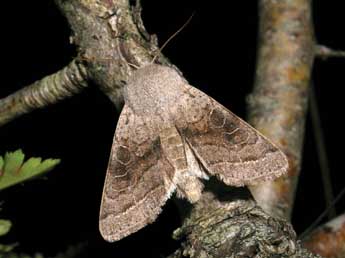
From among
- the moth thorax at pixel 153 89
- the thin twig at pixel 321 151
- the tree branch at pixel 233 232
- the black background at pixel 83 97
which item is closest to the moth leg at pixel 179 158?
the moth thorax at pixel 153 89

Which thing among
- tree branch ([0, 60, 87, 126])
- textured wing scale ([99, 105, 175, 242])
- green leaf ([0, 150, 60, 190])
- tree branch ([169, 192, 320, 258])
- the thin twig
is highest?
green leaf ([0, 150, 60, 190])

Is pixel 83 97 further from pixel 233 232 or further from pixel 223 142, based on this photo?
pixel 233 232

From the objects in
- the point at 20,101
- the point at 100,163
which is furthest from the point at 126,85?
the point at 100,163

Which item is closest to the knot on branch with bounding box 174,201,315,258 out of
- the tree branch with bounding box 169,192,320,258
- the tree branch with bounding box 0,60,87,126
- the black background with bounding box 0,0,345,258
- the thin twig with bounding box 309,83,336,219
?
the tree branch with bounding box 169,192,320,258

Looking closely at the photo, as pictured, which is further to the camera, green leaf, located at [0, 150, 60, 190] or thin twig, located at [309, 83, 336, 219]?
thin twig, located at [309, 83, 336, 219]

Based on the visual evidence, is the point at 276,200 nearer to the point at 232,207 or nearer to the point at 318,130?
the point at 232,207

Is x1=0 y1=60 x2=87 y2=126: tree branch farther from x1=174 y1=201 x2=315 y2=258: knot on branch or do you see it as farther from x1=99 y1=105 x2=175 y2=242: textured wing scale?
x1=174 y1=201 x2=315 y2=258: knot on branch
